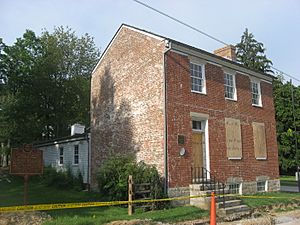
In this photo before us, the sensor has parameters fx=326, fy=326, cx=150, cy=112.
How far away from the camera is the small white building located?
21.0 metres

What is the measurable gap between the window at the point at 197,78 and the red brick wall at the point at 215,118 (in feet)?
0.94

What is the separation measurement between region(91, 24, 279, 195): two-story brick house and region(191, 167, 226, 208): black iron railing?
7.1 inches

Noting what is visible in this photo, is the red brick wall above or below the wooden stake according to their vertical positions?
above

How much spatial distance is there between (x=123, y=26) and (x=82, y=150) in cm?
851

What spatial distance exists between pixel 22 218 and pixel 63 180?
1150cm

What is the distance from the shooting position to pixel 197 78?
16109 millimetres

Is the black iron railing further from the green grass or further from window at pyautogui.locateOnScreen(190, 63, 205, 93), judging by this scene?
window at pyautogui.locateOnScreen(190, 63, 205, 93)

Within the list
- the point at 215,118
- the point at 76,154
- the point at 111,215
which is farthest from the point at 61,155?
the point at 111,215

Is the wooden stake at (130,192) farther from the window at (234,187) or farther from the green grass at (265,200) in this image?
the window at (234,187)

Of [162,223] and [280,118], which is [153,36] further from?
[280,118]

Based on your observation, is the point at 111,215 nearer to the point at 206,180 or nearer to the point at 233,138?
the point at 206,180

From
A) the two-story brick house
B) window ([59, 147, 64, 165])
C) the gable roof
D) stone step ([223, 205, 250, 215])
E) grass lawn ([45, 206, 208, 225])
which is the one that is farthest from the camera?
window ([59, 147, 64, 165])

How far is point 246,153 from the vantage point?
17.7 m

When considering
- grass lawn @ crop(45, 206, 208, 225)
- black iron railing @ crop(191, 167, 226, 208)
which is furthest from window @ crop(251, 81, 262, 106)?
grass lawn @ crop(45, 206, 208, 225)
